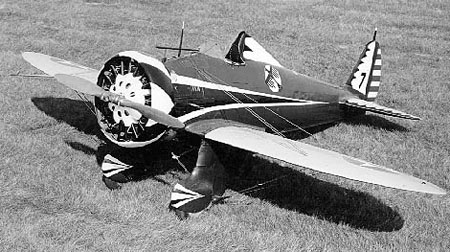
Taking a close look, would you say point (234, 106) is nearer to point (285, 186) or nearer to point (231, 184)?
point (231, 184)

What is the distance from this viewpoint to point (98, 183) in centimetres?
757

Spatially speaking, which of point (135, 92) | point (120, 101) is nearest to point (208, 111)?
point (135, 92)

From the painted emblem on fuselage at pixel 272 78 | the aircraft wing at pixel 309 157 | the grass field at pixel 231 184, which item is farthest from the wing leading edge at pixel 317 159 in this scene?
the painted emblem on fuselage at pixel 272 78

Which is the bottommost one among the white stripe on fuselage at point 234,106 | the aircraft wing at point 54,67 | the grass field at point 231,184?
the grass field at point 231,184

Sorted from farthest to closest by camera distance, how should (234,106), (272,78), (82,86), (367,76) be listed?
(367,76), (272,78), (234,106), (82,86)

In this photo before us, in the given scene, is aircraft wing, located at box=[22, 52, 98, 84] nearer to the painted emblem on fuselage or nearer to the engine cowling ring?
the engine cowling ring

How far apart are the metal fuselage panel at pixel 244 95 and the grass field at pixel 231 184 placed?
0.84 meters

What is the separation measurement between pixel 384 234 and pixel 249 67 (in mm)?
3098

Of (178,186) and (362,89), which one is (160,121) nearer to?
(178,186)

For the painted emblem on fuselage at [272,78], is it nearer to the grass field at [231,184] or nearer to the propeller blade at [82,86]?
the grass field at [231,184]

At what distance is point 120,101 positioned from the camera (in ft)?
22.6

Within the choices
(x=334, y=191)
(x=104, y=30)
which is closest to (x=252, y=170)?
(x=334, y=191)

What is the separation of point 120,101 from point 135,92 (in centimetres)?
30

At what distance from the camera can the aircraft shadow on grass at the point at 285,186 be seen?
7.25 m
